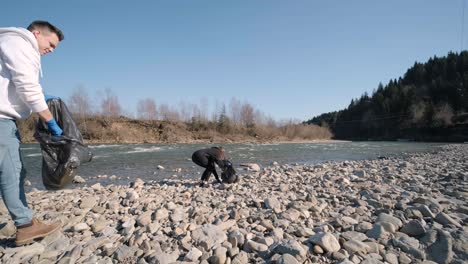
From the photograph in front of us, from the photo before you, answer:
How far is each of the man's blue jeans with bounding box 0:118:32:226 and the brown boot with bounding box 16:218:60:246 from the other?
10 centimetres

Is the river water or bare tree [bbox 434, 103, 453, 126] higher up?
bare tree [bbox 434, 103, 453, 126]

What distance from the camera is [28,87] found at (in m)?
2.25

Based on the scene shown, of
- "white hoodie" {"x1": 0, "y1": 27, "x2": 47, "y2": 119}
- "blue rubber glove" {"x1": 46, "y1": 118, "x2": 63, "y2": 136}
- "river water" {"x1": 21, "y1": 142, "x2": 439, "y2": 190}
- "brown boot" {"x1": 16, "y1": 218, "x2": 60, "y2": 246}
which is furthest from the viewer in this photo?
"river water" {"x1": 21, "y1": 142, "x2": 439, "y2": 190}

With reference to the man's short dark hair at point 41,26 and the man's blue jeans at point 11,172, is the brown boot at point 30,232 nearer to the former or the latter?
the man's blue jeans at point 11,172

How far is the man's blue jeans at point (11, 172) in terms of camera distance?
7.91ft

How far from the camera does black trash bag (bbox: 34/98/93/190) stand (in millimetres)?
2834

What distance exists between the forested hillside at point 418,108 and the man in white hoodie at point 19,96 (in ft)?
241

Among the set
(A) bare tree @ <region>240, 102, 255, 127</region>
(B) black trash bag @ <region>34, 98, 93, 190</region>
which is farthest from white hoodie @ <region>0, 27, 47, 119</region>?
(A) bare tree @ <region>240, 102, 255, 127</region>

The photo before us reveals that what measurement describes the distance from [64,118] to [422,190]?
7.28 metres

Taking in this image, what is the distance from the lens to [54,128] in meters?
2.70

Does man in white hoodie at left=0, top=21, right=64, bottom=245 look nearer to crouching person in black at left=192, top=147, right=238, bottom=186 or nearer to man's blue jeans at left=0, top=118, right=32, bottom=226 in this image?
man's blue jeans at left=0, top=118, right=32, bottom=226

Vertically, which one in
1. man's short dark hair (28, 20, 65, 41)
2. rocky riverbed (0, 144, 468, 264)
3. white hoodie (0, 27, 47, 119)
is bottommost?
rocky riverbed (0, 144, 468, 264)

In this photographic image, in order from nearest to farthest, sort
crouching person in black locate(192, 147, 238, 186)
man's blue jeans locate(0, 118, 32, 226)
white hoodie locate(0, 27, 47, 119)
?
1. white hoodie locate(0, 27, 47, 119)
2. man's blue jeans locate(0, 118, 32, 226)
3. crouching person in black locate(192, 147, 238, 186)

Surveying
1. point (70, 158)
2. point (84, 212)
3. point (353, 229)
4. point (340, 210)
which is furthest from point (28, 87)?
point (340, 210)
